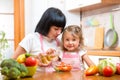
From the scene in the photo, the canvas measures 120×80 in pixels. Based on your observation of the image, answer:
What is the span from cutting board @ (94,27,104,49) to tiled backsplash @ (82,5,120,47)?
6cm

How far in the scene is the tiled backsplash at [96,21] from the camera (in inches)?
126

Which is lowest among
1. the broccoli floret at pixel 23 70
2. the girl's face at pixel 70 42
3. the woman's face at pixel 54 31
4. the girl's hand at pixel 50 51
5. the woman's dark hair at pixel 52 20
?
the broccoli floret at pixel 23 70

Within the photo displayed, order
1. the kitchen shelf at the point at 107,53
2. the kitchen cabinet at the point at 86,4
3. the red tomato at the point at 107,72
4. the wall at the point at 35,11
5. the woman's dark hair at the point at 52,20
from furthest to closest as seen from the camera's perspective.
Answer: the wall at the point at 35,11 → the kitchen cabinet at the point at 86,4 → the kitchen shelf at the point at 107,53 → the woman's dark hair at the point at 52,20 → the red tomato at the point at 107,72

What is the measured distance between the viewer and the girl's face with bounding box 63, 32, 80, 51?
1.78m

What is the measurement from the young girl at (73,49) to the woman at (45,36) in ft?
0.26

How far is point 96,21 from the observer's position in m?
3.58

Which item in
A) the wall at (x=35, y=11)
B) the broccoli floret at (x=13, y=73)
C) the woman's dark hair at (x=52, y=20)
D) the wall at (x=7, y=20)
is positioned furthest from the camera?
the wall at (x=7, y=20)

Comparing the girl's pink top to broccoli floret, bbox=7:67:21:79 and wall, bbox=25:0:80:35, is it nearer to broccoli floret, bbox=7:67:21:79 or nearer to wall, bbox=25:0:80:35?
broccoli floret, bbox=7:67:21:79

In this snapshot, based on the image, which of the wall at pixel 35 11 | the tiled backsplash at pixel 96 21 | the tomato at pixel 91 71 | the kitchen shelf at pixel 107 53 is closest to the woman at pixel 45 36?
the tomato at pixel 91 71

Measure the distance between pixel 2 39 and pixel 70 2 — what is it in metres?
1.40

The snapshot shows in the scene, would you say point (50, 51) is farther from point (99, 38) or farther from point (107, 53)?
point (99, 38)

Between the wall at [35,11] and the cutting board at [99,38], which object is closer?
the cutting board at [99,38]

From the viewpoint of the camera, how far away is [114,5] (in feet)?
10.6

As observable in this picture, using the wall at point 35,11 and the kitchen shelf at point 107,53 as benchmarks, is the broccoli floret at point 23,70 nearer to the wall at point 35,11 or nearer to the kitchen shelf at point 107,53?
the kitchen shelf at point 107,53
